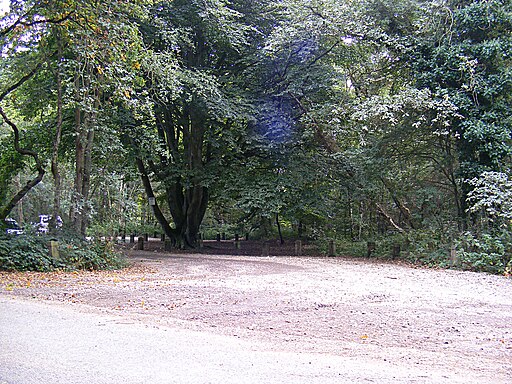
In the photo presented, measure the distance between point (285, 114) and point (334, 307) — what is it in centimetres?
1326

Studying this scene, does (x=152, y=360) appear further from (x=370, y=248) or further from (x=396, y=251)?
(x=370, y=248)

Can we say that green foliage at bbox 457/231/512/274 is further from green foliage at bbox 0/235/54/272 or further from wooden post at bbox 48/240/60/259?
green foliage at bbox 0/235/54/272

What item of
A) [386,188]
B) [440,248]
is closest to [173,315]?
[440,248]

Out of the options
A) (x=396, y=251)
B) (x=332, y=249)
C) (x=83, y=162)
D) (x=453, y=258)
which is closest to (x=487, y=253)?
(x=453, y=258)

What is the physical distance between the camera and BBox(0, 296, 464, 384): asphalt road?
404 cm

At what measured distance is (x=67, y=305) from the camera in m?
7.77

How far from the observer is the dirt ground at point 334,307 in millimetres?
5242

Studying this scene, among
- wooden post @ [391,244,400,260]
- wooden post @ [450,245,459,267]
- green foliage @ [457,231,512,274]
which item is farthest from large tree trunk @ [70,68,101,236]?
green foliage @ [457,231,512,274]

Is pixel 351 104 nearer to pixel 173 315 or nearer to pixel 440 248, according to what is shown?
pixel 440 248

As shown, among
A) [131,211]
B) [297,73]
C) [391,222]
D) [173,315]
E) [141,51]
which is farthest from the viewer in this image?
[391,222]

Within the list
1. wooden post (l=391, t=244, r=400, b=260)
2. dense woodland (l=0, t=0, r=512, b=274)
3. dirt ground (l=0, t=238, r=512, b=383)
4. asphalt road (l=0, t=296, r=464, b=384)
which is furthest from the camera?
wooden post (l=391, t=244, r=400, b=260)

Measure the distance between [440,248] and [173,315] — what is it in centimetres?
1191

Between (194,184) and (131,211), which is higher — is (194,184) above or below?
above

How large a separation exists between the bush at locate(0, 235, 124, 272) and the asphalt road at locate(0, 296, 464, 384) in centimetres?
705
